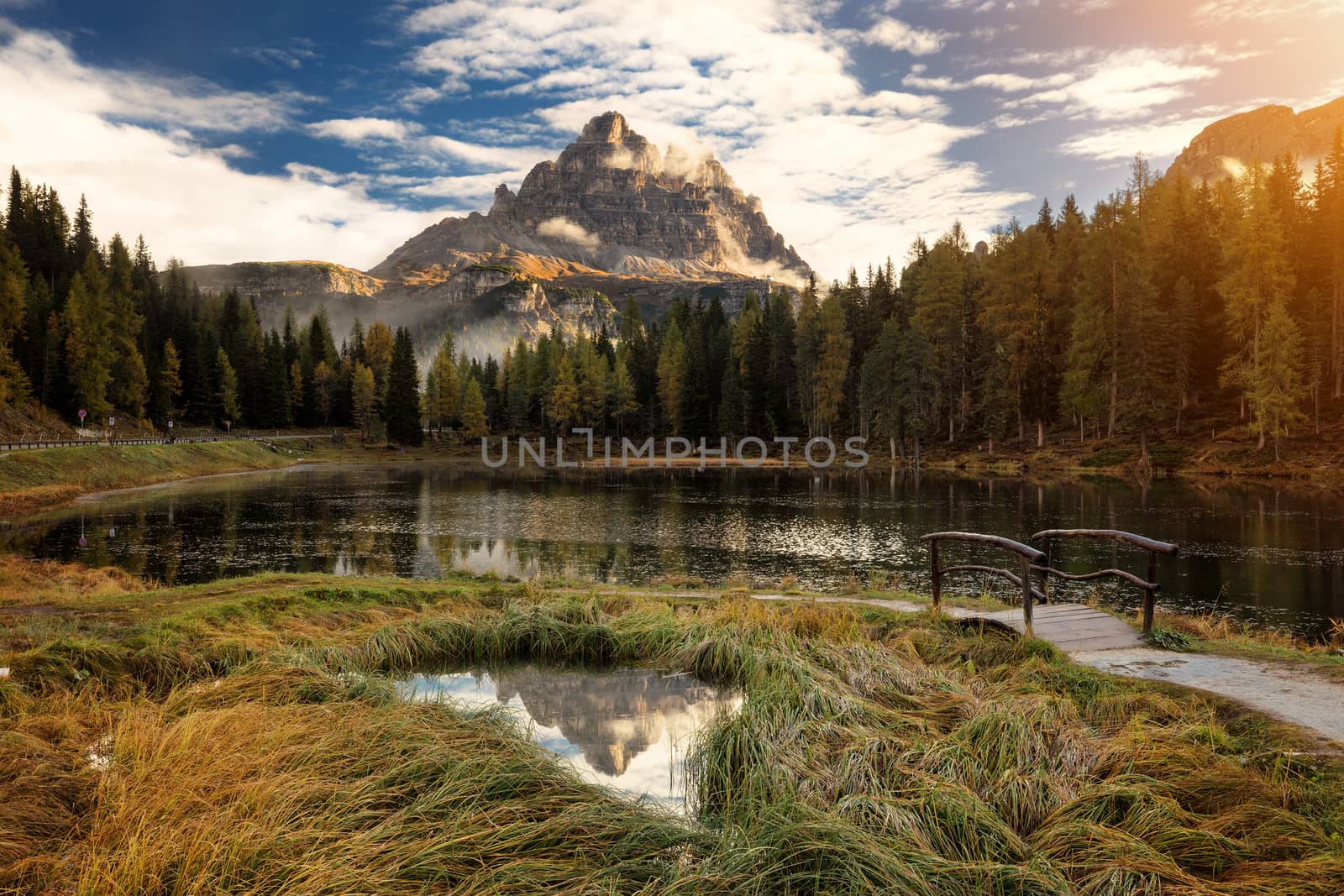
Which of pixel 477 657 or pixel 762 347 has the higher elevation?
pixel 762 347

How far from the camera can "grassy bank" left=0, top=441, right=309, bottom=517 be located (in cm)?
3966

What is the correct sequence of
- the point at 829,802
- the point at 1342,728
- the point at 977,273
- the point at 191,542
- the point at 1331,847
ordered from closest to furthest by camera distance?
the point at 1331,847 → the point at 829,802 → the point at 1342,728 → the point at 191,542 → the point at 977,273

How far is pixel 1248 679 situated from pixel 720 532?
2380 cm

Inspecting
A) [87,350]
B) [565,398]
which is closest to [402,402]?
[565,398]

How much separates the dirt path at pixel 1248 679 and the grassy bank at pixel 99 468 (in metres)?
45.2

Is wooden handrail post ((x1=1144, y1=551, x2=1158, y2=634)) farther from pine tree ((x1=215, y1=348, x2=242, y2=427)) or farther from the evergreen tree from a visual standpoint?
pine tree ((x1=215, y1=348, x2=242, y2=427))

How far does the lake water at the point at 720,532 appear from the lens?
70.3 ft

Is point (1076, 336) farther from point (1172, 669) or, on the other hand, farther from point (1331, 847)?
point (1331, 847)

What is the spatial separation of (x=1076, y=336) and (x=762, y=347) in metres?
39.4

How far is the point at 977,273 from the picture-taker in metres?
67.9

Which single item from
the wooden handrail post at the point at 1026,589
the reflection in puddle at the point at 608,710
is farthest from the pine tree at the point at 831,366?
the reflection in puddle at the point at 608,710

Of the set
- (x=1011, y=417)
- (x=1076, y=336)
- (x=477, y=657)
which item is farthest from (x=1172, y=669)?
(x=1011, y=417)

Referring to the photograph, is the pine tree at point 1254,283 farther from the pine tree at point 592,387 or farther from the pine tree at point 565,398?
the pine tree at point 565,398

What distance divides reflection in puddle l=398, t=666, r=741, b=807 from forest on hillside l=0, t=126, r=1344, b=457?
162 feet
